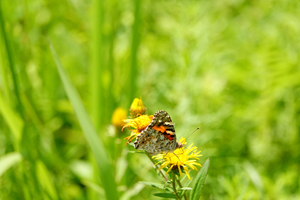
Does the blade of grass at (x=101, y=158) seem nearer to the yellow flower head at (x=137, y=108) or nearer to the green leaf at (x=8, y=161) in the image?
the yellow flower head at (x=137, y=108)

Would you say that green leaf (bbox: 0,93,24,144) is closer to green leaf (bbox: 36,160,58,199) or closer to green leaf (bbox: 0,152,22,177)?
green leaf (bbox: 0,152,22,177)

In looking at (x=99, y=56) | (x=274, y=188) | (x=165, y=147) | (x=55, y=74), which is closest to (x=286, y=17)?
(x=274, y=188)

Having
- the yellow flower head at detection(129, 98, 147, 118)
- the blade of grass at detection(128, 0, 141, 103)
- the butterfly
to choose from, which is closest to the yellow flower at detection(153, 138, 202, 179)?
the butterfly

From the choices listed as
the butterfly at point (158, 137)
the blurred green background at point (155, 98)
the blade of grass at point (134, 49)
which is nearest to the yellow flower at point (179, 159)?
the butterfly at point (158, 137)

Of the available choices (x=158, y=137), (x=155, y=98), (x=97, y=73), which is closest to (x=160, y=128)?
(x=158, y=137)

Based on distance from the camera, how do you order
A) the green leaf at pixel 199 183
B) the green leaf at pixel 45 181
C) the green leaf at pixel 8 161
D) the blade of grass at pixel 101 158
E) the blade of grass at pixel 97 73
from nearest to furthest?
the green leaf at pixel 199 183 < the blade of grass at pixel 101 158 < the green leaf at pixel 8 161 < the green leaf at pixel 45 181 < the blade of grass at pixel 97 73

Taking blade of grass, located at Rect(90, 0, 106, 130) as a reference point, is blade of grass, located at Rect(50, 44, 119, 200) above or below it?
below

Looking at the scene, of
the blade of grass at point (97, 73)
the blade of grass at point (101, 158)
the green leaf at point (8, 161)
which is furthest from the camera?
the blade of grass at point (97, 73)
